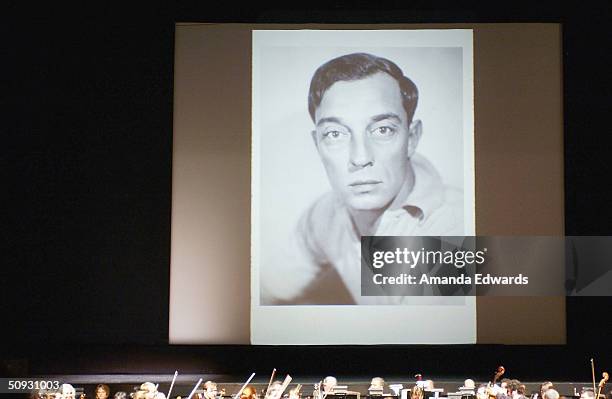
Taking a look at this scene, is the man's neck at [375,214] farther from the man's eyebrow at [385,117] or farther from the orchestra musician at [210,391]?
the orchestra musician at [210,391]

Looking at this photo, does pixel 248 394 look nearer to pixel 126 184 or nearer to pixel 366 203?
pixel 366 203

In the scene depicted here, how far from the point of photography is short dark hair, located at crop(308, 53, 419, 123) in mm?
4617

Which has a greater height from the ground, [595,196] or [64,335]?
[595,196]

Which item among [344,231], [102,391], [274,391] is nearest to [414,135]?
[344,231]

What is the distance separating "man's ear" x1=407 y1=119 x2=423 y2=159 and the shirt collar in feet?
0.21

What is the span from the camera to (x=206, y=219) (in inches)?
180

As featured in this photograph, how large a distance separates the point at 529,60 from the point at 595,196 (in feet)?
3.28

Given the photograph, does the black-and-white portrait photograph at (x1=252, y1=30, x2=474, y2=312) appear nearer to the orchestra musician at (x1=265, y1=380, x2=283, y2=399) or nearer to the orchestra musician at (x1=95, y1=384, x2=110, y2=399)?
the orchestra musician at (x1=265, y1=380, x2=283, y2=399)

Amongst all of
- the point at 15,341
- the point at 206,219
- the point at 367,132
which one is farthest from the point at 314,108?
the point at 15,341

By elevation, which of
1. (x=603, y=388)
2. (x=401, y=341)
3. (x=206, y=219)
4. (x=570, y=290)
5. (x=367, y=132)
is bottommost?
(x=603, y=388)

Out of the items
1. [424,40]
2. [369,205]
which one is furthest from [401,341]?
[424,40]

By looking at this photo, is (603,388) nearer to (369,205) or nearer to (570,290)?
(570,290)

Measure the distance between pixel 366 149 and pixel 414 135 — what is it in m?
0.33

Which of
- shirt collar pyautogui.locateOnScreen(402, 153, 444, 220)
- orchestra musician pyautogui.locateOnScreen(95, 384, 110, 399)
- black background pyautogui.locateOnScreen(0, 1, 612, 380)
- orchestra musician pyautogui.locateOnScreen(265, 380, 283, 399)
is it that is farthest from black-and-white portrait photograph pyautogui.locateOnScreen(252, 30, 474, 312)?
orchestra musician pyautogui.locateOnScreen(95, 384, 110, 399)
